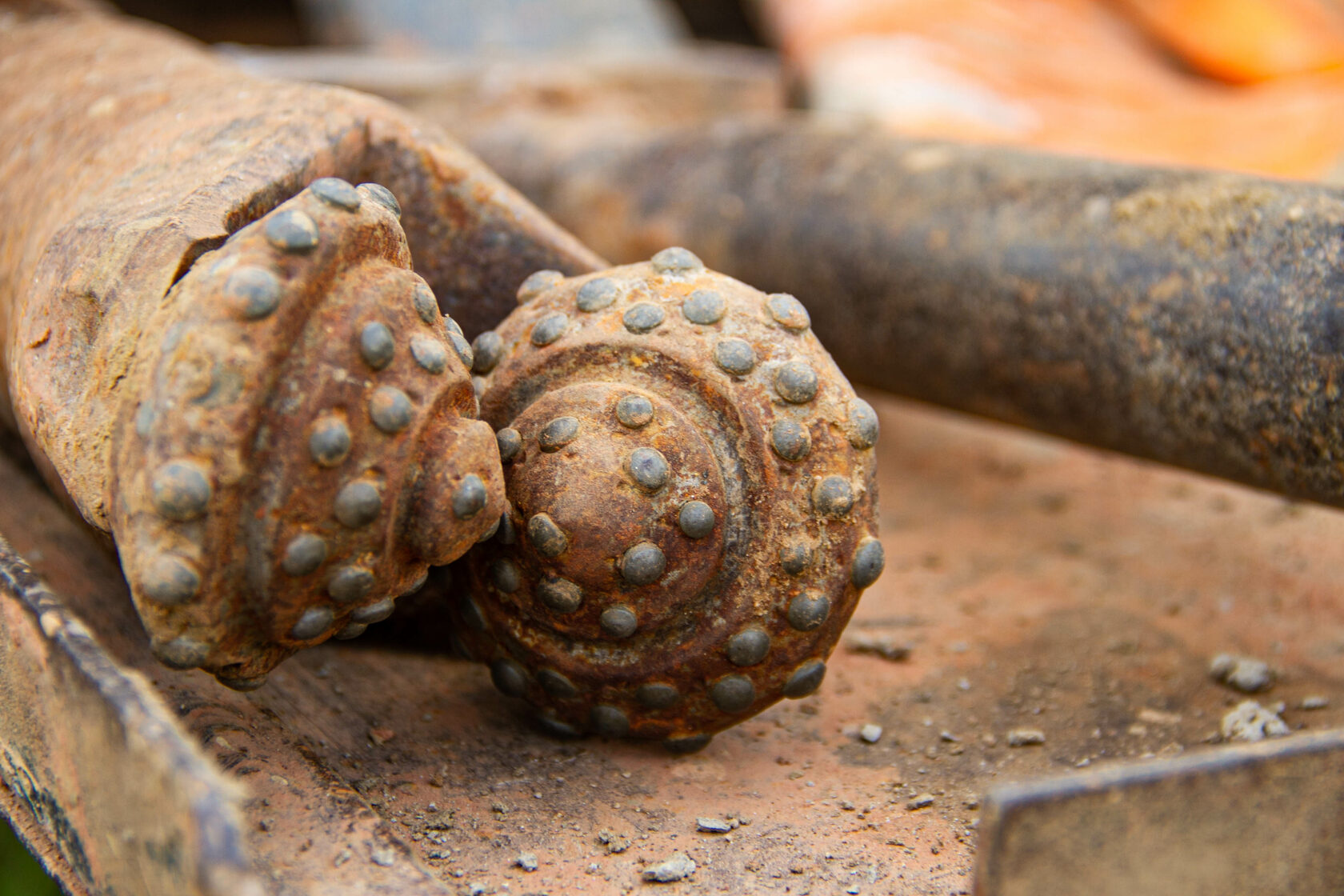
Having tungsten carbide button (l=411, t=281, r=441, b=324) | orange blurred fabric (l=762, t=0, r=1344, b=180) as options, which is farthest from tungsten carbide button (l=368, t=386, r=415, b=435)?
orange blurred fabric (l=762, t=0, r=1344, b=180)

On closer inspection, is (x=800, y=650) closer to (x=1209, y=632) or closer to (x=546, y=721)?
(x=546, y=721)

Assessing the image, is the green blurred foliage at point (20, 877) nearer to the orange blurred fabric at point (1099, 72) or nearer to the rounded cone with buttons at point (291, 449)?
the rounded cone with buttons at point (291, 449)

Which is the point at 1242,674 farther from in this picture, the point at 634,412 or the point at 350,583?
the point at 350,583

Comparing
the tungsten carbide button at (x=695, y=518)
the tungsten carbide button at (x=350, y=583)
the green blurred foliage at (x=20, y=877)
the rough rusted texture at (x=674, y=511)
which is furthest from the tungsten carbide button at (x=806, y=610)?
the green blurred foliage at (x=20, y=877)

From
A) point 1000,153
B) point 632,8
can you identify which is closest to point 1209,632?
point 1000,153

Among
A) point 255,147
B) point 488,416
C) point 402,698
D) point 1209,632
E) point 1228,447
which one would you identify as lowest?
point 1209,632

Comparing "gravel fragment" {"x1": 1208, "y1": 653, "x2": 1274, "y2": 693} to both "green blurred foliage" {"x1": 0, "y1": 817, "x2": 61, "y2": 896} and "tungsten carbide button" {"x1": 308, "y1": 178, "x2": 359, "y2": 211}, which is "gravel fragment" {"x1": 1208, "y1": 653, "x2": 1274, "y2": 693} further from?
"green blurred foliage" {"x1": 0, "y1": 817, "x2": 61, "y2": 896}
